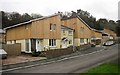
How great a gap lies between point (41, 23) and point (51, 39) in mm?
4302

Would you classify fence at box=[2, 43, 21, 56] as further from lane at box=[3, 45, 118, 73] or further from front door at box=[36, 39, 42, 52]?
lane at box=[3, 45, 118, 73]

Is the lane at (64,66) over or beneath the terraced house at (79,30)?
beneath

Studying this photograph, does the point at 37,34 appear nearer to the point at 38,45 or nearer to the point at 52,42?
the point at 38,45

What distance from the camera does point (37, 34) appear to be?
38.8 m

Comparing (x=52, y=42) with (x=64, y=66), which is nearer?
(x=64, y=66)

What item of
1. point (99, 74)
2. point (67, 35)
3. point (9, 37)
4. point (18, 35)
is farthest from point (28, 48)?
point (99, 74)

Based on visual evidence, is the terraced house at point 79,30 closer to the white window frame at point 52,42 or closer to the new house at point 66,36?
the new house at point 66,36

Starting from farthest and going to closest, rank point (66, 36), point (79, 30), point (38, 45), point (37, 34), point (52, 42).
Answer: point (79, 30)
point (66, 36)
point (52, 42)
point (38, 45)
point (37, 34)

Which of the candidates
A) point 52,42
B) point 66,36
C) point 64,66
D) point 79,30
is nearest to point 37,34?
point 52,42

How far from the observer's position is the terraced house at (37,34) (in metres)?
38.2

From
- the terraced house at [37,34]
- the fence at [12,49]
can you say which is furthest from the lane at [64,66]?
the terraced house at [37,34]

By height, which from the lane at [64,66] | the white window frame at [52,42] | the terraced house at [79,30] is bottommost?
the lane at [64,66]

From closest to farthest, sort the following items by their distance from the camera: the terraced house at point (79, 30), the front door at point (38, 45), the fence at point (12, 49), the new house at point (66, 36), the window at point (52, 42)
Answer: the fence at point (12, 49) < the front door at point (38, 45) < the window at point (52, 42) < the new house at point (66, 36) < the terraced house at point (79, 30)

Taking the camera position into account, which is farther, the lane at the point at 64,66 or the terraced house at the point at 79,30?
the terraced house at the point at 79,30
